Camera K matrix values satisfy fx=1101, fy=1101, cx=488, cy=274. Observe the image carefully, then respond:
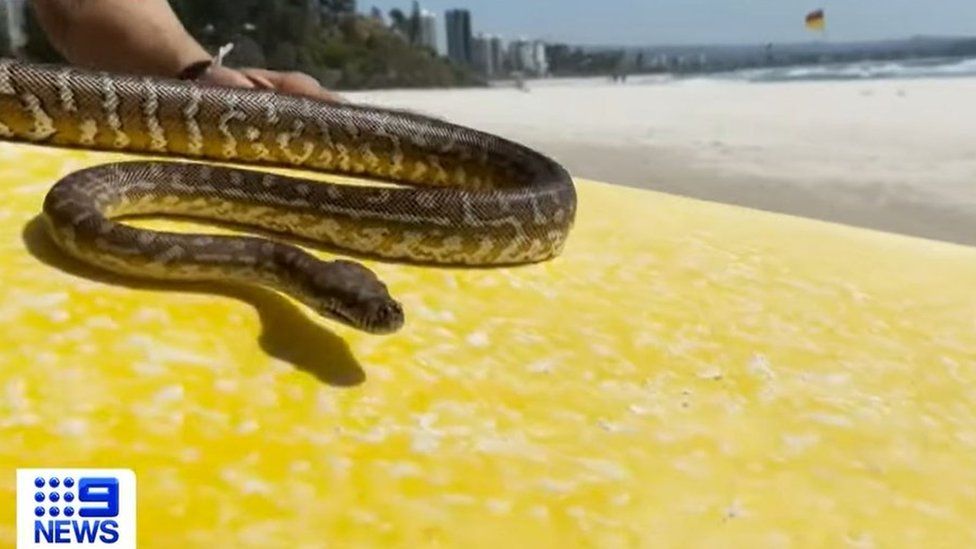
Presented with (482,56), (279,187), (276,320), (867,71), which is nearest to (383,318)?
(276,320)

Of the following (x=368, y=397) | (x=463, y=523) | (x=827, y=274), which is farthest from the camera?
(x=827, y=274)

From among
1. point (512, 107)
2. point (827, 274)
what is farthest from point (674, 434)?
point (512, 107)

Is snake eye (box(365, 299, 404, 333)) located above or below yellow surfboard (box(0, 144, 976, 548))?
above

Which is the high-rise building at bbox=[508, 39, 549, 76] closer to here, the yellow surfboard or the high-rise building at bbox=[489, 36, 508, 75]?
the high-rise building at bbox=[489, 36, 508, 75]

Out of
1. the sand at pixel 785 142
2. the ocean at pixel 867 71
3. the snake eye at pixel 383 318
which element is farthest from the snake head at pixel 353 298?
the ocean at pixel 867 71

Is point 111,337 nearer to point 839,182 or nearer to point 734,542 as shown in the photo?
point 734,542

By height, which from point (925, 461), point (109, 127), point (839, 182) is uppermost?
point (109, 127)

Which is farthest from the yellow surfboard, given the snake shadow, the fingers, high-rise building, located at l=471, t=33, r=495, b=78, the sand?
high-rise building, located at l=471, t=33, r=495, b=78
